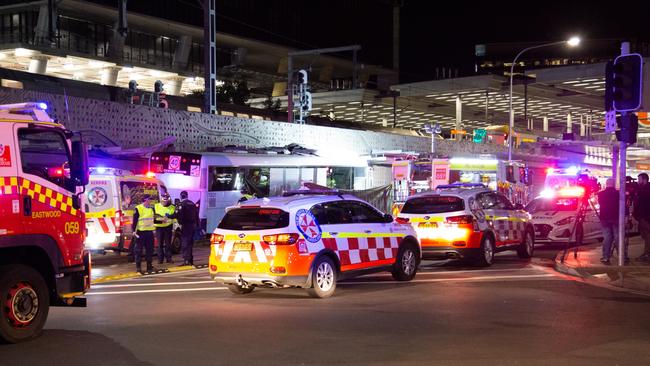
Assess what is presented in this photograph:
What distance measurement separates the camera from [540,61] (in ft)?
486

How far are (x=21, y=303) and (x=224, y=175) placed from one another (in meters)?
16.1

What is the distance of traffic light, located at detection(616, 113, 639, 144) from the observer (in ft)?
47.5

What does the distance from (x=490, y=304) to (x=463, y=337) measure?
255 cm

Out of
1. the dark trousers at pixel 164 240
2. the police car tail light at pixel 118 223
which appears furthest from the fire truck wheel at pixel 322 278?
the police car tail light at pixel 118 223

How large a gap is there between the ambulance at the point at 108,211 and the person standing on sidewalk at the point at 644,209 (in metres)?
10.9

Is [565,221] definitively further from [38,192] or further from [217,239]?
[38,192]

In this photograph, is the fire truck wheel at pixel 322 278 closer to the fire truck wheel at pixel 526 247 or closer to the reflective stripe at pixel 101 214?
the fire truck wheel at pixel 526 247

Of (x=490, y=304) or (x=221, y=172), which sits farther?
(x=221, y=172)

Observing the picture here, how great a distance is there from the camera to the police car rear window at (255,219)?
449 inches

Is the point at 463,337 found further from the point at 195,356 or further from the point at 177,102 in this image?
the point at 177,102

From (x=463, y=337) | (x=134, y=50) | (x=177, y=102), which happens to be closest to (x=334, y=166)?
(x=177, y=102)

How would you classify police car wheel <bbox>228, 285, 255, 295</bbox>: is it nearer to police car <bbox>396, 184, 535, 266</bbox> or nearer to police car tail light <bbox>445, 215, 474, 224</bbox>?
police car <bbox>396, 184, 535, 266</bbox>

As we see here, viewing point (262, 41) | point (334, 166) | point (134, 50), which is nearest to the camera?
point (334, 166)

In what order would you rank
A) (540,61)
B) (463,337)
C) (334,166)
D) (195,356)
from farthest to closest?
1. (540,61)
2. (334,166)
3. (463,337)
4. (195,356)
